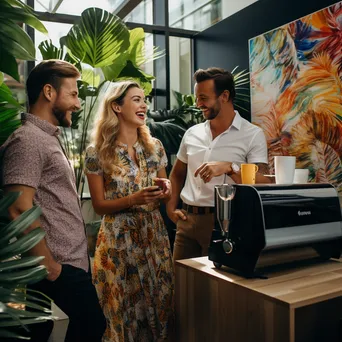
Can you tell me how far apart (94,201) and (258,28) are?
1.99 metres

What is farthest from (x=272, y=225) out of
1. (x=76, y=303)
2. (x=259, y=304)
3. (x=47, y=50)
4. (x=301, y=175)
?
(x=47, y=50)

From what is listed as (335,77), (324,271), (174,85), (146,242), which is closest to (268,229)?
(324,271)

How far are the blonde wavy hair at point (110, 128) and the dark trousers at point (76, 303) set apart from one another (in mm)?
749

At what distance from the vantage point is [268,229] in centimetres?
143

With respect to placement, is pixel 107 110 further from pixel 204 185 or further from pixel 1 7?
pixel 1 7

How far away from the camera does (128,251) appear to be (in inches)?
83.7

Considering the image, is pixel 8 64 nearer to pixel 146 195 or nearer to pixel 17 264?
pixel 17 264

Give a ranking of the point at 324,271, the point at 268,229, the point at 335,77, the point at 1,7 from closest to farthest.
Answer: the point at 1,7 < the point at 268,229 < the point at 324,271 < the point at 335,77

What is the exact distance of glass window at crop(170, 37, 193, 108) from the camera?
446 cm

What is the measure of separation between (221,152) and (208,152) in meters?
0.08

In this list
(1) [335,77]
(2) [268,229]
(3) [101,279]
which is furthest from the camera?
(1) [335,77]

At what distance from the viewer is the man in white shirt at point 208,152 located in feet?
7.91

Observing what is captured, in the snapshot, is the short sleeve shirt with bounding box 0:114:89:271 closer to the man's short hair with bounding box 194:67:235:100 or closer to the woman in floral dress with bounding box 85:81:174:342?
the woman in floral dress with bounding box 85:81:174:342

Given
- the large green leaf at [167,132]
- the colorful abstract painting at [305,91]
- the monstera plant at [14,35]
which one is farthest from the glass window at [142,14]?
the monstera plant at [14,35]
